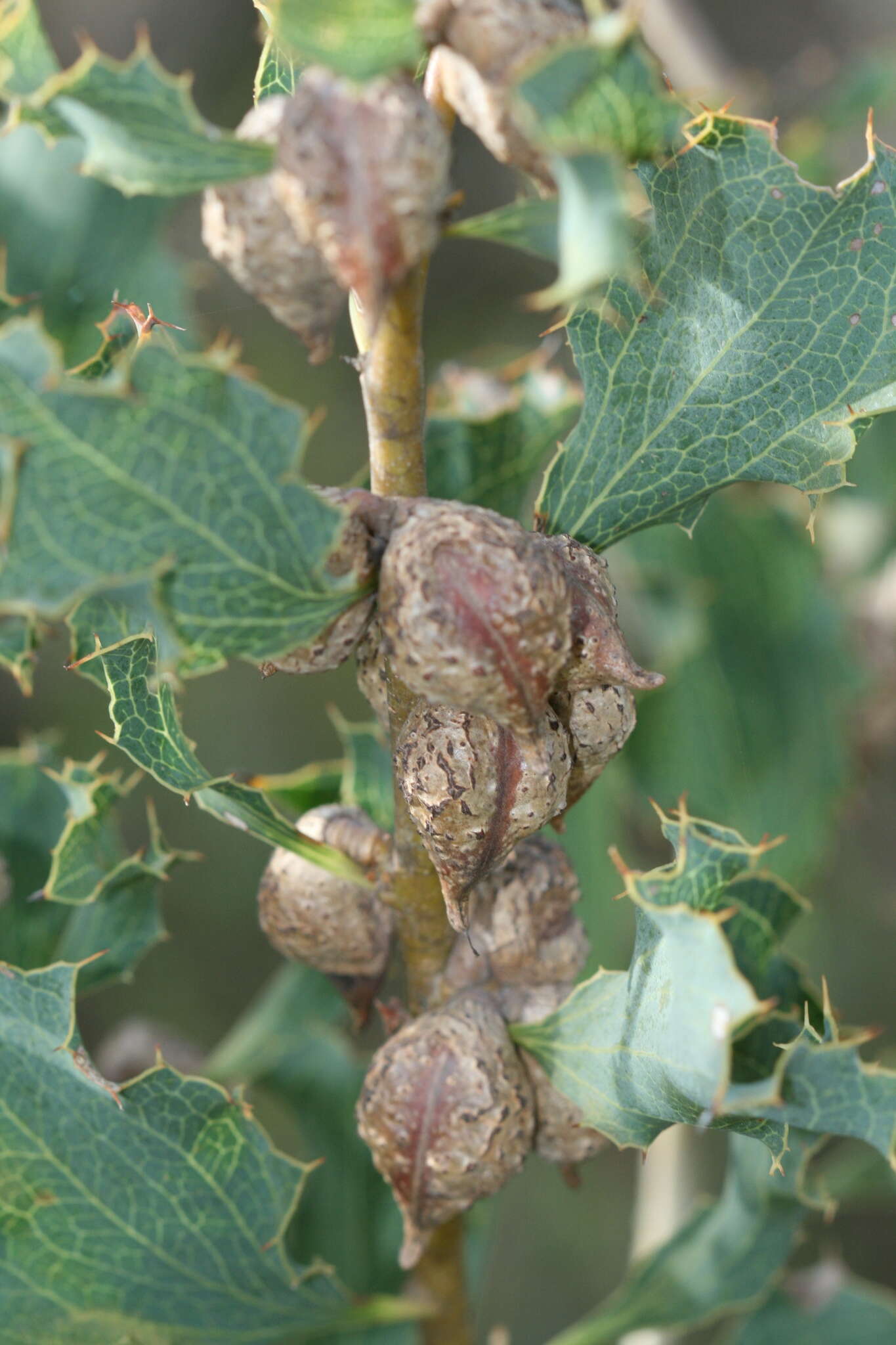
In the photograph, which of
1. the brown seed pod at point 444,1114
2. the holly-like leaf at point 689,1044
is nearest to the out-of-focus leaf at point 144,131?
the holly-like leaf at point 689,1044

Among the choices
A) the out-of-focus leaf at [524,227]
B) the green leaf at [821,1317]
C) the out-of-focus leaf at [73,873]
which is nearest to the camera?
the out-of-focus leaf at [524,227]

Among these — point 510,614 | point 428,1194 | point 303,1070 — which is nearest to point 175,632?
point 510,614

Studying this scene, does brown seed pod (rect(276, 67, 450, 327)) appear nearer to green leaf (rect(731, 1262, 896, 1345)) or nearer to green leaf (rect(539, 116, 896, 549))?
green leaf (rect(539, 116, 896, 549))

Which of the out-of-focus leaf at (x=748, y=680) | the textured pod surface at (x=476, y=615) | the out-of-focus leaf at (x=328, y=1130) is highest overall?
the textured pod surface at (x=476, y=615)

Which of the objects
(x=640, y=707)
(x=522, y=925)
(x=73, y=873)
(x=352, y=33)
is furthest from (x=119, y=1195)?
(x=640, y=707)

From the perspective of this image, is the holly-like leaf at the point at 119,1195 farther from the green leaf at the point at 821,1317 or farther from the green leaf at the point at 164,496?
the green leaf at the point at 821,1317

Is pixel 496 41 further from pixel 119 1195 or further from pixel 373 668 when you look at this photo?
pixel 119 1195
